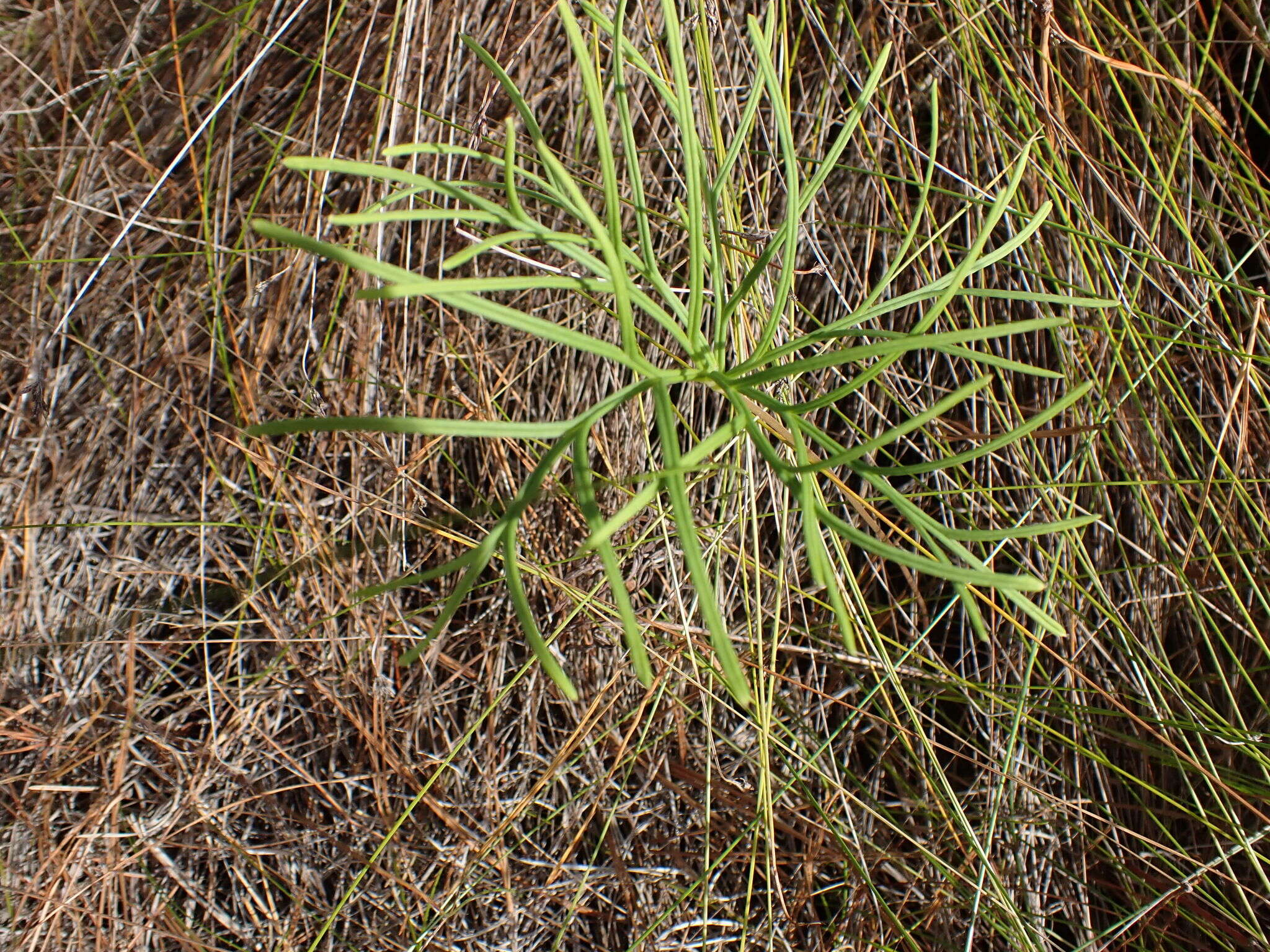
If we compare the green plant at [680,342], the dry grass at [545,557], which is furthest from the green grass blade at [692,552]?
the dry grass at [545,557]

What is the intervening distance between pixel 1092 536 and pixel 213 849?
1160 millimetres

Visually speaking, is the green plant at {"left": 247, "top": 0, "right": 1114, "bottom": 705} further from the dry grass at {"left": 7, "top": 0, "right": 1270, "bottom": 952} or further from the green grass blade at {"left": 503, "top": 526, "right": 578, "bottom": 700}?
the dry grass at {"left": 7, "top": 0, "right": 1270, "bottom": 952}

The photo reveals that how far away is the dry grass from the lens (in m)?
1.02

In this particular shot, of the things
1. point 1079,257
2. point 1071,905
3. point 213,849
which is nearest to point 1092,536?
point 1079,257

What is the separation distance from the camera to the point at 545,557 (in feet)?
3.58

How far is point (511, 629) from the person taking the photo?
1.13m

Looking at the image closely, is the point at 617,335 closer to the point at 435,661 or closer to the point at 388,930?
the point at 435,661

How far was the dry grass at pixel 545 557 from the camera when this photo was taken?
1.02m

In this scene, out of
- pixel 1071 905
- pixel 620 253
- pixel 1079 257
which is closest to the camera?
pixel 620 253

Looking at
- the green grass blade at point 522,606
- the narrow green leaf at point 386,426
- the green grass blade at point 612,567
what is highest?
the narrow green leaf at point 386,426

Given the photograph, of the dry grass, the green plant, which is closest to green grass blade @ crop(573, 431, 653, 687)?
the green plant

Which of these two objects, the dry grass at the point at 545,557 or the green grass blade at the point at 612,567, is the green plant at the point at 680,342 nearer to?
the green grass blade at the point at 612,567

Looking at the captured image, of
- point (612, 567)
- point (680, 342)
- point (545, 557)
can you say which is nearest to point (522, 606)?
point (612, 567)

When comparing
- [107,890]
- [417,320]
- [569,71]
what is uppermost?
[569,71]
